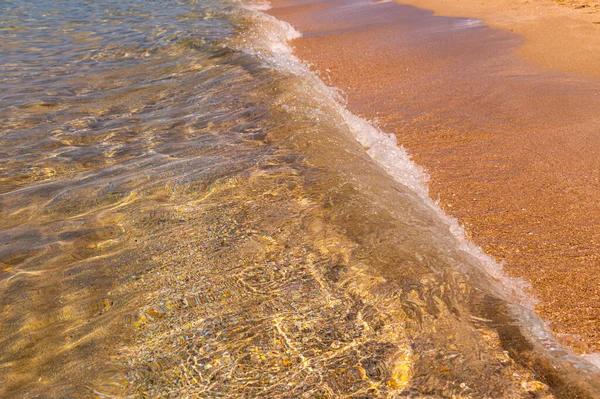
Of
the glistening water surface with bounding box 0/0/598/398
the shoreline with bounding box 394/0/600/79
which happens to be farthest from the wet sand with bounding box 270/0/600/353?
the glistening water surface with bounding box 0/0/598/398

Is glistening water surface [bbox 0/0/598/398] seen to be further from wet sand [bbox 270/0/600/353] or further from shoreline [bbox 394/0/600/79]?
shoreline [bbox 394/0/600/79]

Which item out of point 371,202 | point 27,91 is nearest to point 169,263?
point 371,202

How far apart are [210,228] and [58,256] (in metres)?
0.90

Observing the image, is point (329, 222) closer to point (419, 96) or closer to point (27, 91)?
point (419, 96)

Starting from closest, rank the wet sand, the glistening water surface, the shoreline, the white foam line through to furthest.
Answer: the glistening water surface < the white foam line < the wet sand < the shoreline

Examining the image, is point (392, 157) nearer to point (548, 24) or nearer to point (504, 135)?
point (504, 135)

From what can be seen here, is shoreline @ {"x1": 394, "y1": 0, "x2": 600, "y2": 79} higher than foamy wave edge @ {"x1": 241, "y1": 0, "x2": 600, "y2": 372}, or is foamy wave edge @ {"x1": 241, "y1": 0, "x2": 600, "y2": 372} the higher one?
shoreline @ {"x1": 394, "y1": 0, "x2": 600, "y2": 79}

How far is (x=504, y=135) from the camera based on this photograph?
4.52m

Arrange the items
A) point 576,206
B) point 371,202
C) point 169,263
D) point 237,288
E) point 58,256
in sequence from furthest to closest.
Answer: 1. point 576,206
2. point 371,202
3. point 58,256
4. point 169,263
5. point 237,288

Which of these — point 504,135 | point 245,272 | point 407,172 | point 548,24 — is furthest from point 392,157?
point 548,24

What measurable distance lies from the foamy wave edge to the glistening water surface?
19 mm

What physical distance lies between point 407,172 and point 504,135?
1118 millimetres

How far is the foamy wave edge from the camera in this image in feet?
7.43

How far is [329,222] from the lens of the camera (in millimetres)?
2961
